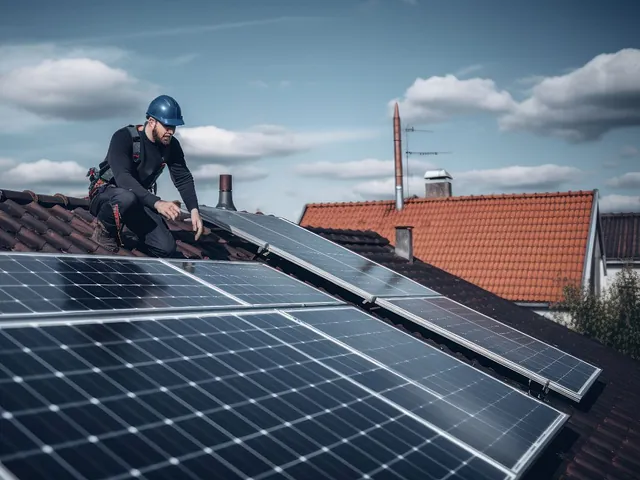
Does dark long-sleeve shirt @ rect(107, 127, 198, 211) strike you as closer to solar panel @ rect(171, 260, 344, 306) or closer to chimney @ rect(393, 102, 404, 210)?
solar panel @ rect(171, 260, 344, 306)

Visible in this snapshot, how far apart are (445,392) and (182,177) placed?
4.89 metres

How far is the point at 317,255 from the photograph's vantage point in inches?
402

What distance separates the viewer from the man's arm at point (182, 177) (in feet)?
28.7

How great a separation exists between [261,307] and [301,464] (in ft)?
8.68

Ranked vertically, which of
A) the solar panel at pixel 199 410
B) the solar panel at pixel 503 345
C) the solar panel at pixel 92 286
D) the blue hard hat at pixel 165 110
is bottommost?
the solar panel at pixel 503 345

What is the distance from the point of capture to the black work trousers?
7.75 metres

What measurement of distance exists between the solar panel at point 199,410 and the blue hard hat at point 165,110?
11.8 feet

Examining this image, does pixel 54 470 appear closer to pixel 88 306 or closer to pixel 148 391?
pixel 148 391

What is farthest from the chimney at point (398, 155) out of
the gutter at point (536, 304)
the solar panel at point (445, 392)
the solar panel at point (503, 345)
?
the solar panel at point (445, 392)

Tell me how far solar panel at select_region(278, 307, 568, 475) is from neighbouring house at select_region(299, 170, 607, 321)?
781 inches

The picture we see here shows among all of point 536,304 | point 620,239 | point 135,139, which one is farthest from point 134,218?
point 620,239

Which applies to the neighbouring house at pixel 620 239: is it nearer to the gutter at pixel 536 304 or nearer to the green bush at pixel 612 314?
the green bush at pixel 612 314

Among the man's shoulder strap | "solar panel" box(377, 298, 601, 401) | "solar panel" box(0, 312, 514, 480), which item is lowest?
"solar panel" box(377, 298, 601, 401)

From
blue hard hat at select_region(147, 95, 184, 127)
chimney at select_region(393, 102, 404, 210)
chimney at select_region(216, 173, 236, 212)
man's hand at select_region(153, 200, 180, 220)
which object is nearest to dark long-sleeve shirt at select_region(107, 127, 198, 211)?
man's hand at select_region(153, 200, 180, 220)
